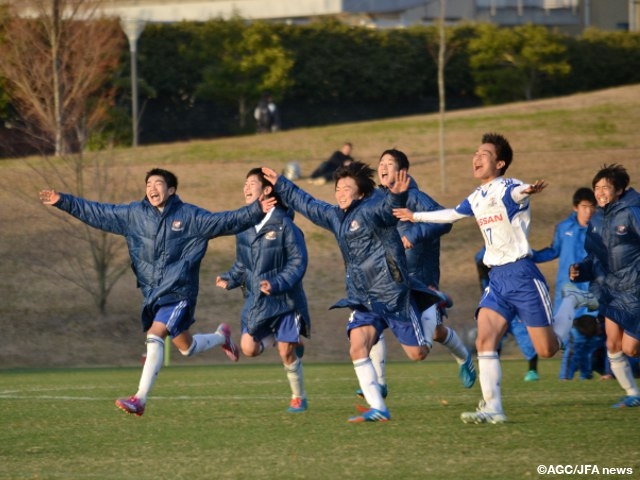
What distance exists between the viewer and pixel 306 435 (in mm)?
9477

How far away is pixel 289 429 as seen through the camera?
32.3 ft

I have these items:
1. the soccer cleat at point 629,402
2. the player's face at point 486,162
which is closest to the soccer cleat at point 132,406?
the player's face at point 486,162

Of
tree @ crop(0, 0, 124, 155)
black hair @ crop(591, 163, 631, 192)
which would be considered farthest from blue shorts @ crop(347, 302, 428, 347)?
tree @ crop(0, 0, 124, 155)

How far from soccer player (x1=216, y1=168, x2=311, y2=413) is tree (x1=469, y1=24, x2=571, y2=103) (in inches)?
1279

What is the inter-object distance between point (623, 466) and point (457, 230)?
2223cm

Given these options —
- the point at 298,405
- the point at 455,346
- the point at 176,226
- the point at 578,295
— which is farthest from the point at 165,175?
the point at 578,295

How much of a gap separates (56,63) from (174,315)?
20.1 m

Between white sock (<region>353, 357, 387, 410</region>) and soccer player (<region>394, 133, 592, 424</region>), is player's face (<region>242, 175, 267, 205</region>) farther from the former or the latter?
white sock (<region>353, 357, 387, 410</region>)

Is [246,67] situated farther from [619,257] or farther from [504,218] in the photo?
[504,218]

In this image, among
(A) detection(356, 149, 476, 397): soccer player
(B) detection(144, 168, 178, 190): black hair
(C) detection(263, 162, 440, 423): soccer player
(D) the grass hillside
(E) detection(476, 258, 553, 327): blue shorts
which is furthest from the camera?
(D) the grass hillside

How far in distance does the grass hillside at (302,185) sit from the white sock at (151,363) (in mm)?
12478

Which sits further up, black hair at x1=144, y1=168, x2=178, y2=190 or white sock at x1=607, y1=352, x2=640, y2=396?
black hair at x1=144, y1=168, x2=178, y2=190

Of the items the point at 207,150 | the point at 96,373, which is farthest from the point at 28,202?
the point at 96,373

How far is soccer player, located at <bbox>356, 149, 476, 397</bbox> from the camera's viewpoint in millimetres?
10977
